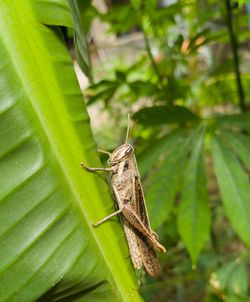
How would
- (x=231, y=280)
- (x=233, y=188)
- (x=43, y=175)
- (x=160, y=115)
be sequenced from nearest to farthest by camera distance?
(x=43, y=175), (x=233, y=188), (x=160, y=115), (x=231, y=280)

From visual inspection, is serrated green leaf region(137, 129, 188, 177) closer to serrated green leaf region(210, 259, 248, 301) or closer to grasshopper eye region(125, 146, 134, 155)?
grasshopper eye region(125, 146, 134, 155)

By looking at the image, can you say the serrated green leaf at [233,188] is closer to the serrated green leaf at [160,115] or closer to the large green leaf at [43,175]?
the serrated green leaf at [160,115]

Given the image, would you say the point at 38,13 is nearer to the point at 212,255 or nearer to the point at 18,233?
the point at 18,233

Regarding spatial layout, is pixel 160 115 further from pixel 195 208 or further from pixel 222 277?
pixel 222 277

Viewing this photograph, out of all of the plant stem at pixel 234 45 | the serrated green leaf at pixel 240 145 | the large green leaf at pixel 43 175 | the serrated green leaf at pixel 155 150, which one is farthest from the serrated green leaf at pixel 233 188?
the large green leaf at pixel 43 175

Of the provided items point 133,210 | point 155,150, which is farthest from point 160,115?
point 133,210
